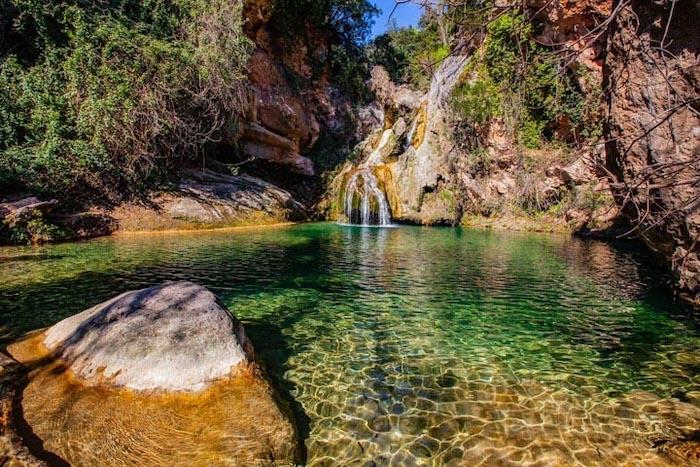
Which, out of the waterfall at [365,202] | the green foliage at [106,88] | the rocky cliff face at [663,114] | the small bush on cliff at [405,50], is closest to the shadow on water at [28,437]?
the rocky cliff face at [663,114]

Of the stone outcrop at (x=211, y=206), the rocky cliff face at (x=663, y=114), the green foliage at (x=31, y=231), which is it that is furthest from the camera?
the stone outcrop at (x=211, y=206)

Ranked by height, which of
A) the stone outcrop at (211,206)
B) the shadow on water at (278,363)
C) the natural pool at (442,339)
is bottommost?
the shadow on water at (278,363)

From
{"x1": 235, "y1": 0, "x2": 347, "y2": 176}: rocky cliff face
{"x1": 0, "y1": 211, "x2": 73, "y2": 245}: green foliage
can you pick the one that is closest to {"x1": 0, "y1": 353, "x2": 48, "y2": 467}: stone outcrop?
{"x1": 0, "y1": 211, "x2": 73, "y2": 245}: green foliage

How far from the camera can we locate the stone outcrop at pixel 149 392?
8.39 feet

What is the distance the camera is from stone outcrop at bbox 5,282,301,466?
2559mm

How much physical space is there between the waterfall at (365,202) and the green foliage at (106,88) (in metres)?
8.24

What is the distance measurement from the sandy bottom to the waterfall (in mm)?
17771

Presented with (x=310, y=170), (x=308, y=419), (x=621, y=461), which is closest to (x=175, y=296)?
(x=308, y=419)

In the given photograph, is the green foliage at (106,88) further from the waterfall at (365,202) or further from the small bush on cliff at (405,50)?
the small bush on cliff at (405,50)

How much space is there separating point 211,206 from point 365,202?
800 centimetres

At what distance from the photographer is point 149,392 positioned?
10.1 feet

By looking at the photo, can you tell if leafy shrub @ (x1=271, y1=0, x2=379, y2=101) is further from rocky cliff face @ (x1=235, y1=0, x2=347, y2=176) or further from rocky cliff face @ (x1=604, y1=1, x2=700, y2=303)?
rocky cliff face @ (x1=604, y1=1, x2=700, y2=303)

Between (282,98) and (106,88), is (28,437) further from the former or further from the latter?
(282,98)

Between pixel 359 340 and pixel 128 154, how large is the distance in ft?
45.1
